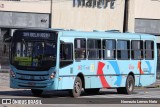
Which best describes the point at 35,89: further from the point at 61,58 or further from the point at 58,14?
the point at 58,14

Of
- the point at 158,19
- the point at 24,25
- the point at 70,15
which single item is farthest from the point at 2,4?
the point at 158,19

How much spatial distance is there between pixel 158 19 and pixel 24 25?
1495 cm

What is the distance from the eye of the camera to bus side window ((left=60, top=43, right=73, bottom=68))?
2348 centimetres

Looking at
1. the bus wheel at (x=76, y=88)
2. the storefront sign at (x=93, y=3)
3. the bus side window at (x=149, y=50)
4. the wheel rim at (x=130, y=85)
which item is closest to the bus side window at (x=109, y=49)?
the wheel rim at (x=130, y=85)

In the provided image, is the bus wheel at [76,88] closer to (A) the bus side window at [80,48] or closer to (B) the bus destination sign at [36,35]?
(A) the bus side window at [80,48]

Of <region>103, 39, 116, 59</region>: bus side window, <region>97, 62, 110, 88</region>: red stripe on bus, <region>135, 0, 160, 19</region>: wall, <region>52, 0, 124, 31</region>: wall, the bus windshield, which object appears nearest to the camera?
the bus windshield

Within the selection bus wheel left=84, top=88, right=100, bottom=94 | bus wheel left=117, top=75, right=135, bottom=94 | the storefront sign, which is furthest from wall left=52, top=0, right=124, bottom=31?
bus wheel left=84, top=88, right=100, bottom=94

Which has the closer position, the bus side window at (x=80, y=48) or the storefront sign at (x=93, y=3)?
the bus side window at (x=80, y=48)

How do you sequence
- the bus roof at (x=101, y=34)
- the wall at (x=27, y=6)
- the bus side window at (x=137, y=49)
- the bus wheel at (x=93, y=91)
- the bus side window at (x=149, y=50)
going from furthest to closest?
the wall at (x=27, y=6) < the bus side window at (x=149, y=50) < the bus side window at (x=137, y=49) < the bus wheel at (x=93, y=91) < the bus roof at (x=101, y=34)

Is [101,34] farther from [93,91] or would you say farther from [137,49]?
[93,91]

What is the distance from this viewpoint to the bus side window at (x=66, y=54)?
925 inches

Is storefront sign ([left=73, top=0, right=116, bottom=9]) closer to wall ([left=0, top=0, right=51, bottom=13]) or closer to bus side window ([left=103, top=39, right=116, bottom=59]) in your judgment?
wall ([left=0, top=0, right=51, bottom=13])

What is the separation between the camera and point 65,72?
23.7m

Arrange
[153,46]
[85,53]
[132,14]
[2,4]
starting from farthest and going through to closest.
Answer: [132,14] < [2,4] < [153,46] < [85,53]
